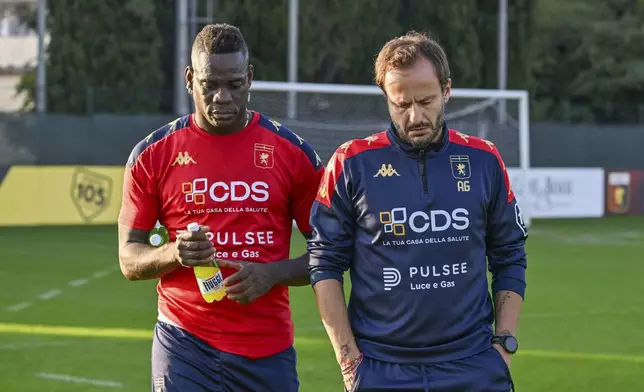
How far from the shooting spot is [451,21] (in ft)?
111

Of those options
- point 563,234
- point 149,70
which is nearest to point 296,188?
point 563,234

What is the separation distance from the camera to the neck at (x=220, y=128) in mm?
4539

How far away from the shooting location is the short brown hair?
3.69 meters

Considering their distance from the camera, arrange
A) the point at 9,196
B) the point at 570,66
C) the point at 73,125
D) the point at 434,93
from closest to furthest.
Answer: the point at 434,93, the point at 9,196, the point at 73,125, the point at 570,66

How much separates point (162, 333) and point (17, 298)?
8329 mm

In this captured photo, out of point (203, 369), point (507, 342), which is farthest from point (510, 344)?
point (203, 369)

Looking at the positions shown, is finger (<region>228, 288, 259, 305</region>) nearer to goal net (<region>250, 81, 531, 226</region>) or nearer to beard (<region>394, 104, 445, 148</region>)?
beard (<region>394, 104, 445, 148</region>)

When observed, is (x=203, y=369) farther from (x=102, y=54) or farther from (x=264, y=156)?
(x=102, y=54)

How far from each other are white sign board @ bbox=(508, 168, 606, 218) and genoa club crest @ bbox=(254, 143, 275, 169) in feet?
66.5

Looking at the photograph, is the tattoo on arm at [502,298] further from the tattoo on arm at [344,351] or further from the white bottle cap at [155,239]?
the white bottle cap at [155,239]

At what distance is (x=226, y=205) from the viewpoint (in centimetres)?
448

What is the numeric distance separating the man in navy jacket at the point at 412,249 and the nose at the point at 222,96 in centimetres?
76

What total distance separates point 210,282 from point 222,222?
11.9 inches

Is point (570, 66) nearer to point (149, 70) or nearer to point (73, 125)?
point (149, 70)
